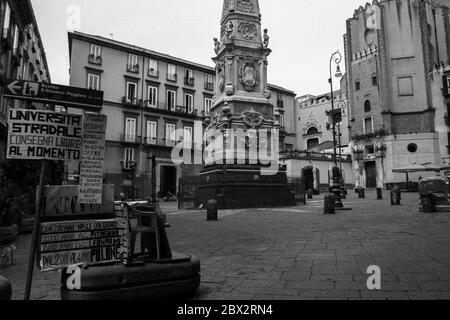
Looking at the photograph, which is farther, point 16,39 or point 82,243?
point 16,39

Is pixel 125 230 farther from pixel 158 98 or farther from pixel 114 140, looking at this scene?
pixel 158 98

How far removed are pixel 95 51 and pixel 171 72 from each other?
32.1ft

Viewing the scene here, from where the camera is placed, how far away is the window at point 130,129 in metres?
38.8

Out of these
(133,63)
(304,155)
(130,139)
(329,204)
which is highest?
(133,63)

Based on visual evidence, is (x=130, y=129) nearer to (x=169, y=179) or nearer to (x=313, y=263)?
(x=169, y=179)

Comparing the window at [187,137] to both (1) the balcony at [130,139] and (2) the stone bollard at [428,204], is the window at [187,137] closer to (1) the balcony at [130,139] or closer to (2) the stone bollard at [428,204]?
(1) the balcony at [130,139]

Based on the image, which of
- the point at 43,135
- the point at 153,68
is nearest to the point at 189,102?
the point at 153,68

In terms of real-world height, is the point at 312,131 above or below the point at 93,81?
below

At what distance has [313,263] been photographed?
477 cm

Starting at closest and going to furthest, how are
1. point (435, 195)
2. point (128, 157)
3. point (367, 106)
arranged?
1. point (435, 195)
2. point (128, 157)
3. point (367, 106)

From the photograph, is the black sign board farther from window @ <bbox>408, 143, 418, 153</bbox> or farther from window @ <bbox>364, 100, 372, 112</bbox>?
window @ <bbox>364, 100, 372, 112</bbox>

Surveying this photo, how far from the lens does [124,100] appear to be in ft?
128

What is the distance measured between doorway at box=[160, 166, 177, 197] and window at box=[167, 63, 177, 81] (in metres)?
12.0

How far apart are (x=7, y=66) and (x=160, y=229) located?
1024 inches
